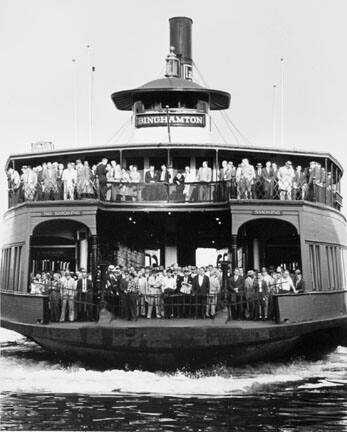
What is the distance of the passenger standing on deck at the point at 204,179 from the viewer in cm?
1718

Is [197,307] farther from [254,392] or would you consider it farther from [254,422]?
[254,422]

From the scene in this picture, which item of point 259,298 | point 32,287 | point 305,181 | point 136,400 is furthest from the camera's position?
point 305,181

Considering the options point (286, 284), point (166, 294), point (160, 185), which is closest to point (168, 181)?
point (160, 185)

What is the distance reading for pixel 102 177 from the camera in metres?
17.2

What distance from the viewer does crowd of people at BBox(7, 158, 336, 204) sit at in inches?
655

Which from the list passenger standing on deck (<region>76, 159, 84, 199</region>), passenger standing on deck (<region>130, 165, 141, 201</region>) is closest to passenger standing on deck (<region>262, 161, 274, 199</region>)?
passenger standing on deck (<region>130, 165, 141, 201</region>)

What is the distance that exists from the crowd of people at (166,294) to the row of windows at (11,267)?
173 centimetres

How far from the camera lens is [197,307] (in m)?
15.5

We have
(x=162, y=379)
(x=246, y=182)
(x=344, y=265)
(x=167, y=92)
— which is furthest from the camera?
(x=167, y=92)

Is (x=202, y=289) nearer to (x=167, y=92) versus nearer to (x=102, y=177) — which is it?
(x=102, y=177)

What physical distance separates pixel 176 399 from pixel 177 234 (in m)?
7.55

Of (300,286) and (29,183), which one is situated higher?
(29,183)

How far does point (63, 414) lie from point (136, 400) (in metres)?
1.49

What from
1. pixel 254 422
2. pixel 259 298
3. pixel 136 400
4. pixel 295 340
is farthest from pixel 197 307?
pixel 254 422
